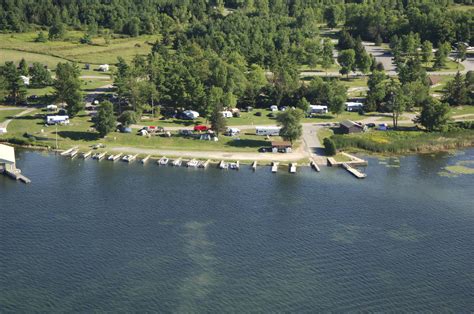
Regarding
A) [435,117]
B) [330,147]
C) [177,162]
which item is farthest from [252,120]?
[435,117]

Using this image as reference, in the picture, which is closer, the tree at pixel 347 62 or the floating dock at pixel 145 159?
the floating dock at pixel 145 159

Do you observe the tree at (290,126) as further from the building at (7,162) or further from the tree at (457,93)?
the tree at (457,93)

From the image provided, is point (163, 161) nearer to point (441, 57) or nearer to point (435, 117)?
point (435, 117)

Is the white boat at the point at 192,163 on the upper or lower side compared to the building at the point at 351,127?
lower

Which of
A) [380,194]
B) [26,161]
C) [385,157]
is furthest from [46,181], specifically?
[385,157]

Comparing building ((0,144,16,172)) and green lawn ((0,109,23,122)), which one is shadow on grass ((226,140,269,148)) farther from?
green lawn ((0,109,23,122))

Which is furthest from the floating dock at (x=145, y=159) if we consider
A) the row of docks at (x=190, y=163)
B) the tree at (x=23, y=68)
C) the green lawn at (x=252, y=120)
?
the tree at (x=23, y=68)
